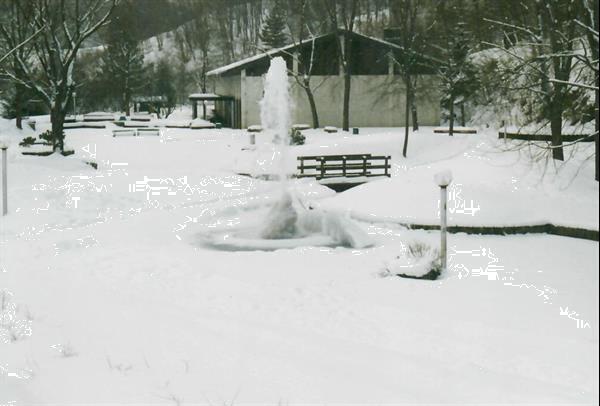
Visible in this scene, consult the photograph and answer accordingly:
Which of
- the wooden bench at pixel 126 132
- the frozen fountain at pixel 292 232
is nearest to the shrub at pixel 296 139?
the wooden bench at pixel 126 132

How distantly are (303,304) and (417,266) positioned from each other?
273 cm

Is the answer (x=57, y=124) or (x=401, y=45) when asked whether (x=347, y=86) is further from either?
(x=57, y=124)

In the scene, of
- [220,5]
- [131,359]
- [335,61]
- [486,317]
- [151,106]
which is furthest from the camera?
[220,5]

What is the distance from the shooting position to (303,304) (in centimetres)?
964

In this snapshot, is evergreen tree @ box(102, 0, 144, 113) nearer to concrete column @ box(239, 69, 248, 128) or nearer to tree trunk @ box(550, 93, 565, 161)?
concrete column @ box(239, 69, 248, 128)

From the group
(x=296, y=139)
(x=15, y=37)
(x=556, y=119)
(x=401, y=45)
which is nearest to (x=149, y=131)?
(x=296, y=139)

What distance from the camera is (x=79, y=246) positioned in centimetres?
1333

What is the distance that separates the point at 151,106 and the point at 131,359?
6888 cm

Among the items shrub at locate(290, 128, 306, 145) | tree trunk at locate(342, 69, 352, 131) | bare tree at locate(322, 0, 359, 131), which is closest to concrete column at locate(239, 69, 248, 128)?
bare tree at locate(322, 0, 359, 131)

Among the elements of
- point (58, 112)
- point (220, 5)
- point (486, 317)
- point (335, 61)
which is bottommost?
point (486, 317)

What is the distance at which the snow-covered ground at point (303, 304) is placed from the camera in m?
6.16

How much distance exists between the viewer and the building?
4888 centimetres

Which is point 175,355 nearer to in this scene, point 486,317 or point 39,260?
point 486,317

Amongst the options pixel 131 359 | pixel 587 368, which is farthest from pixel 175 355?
pixel 587 368
